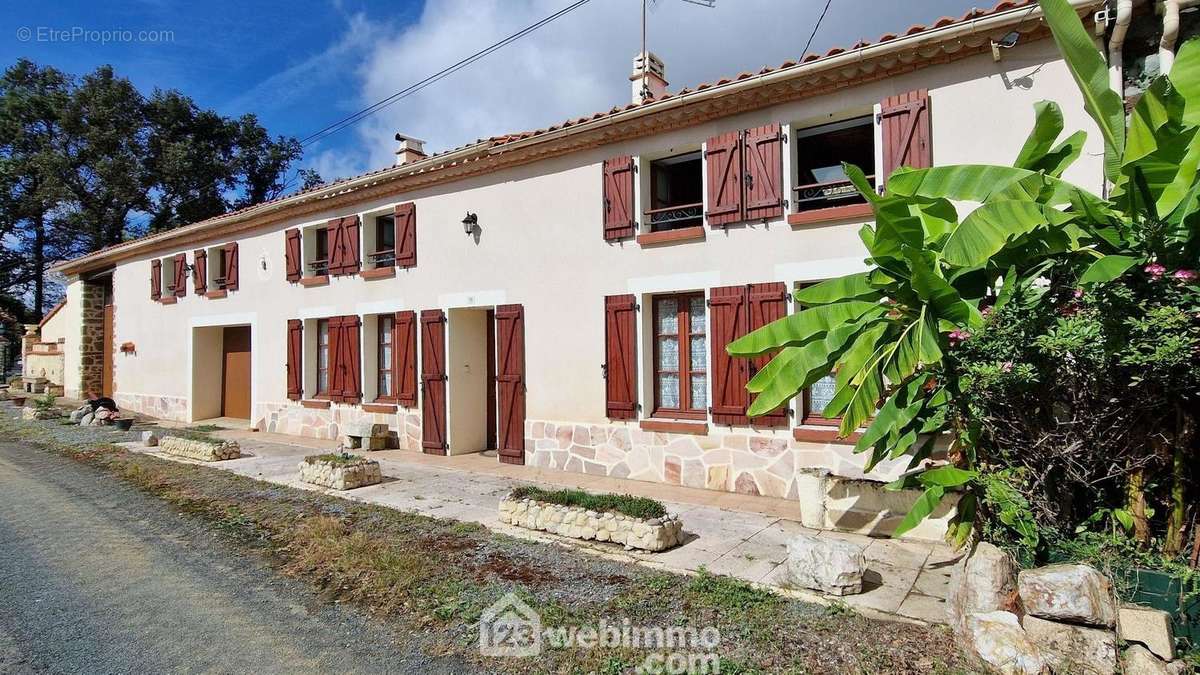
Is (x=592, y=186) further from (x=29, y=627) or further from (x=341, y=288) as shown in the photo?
(x=29, y=627)

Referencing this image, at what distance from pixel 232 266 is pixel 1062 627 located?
15.6m

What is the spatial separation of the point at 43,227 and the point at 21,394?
14.4 m

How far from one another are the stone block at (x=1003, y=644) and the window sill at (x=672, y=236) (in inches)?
199

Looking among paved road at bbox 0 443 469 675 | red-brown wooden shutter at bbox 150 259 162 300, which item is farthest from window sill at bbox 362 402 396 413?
red-brown wooden shutter at bbox 150 259 162 300

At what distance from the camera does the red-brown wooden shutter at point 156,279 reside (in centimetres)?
1600

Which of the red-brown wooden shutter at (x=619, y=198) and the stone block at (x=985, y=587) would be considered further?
the red-brown wooden shutter at (x=619, y=198)

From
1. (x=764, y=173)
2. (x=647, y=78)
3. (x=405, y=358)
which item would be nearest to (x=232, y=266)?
(x=405, y=358)

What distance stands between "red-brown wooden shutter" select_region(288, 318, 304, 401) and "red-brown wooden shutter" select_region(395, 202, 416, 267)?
3.19 m

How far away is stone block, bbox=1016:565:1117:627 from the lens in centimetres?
312

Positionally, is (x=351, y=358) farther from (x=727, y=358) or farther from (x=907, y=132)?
(x=907, y=132)

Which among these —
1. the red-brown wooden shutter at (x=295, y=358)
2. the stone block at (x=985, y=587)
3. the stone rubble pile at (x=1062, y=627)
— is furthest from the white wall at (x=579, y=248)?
the stone rubble pile at (x=1062, y=627)

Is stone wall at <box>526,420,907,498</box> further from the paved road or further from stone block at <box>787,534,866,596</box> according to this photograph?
the paved road

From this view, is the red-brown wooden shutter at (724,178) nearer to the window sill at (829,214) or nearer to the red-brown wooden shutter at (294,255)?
the window sill at (829,214)

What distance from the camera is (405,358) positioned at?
10586mm
